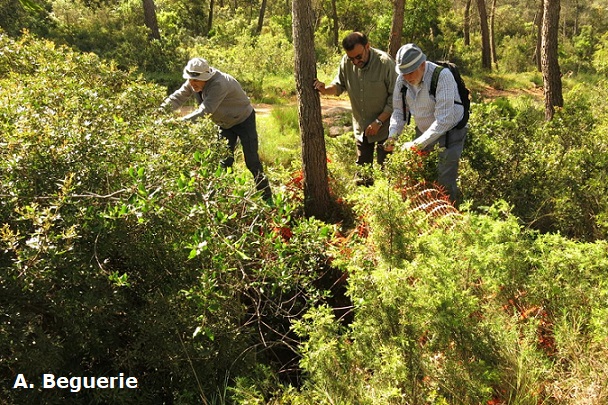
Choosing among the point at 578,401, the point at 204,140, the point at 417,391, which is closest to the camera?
the point at 578,401

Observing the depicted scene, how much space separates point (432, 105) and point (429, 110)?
2.0 inches

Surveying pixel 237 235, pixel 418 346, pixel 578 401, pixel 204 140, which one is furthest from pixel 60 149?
pixel 578 401

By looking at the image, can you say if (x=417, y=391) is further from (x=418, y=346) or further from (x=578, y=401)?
(x=578, y=401)

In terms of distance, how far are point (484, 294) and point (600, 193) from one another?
87.9 inches

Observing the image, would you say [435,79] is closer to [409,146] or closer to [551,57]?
[409,146]

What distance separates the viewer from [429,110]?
382 centimetres

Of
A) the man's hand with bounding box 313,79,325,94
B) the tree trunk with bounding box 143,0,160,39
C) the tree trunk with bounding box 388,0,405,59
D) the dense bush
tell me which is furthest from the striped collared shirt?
the tree trunk with bounding box 143,0,160,39

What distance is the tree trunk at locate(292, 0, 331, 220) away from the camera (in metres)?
3.89

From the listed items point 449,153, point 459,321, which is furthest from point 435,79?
point 459,321

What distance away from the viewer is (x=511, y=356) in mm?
2211

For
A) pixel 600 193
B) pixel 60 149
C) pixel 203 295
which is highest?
pixel 60 149

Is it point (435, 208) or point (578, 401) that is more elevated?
point (435, 208)

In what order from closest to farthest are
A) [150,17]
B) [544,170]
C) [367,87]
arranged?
[367,87]
[544,170]
[150,17]

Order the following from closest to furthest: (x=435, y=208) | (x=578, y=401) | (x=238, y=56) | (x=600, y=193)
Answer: (x=578, y=401)
(x=435, y=208)
(x=600, y=193)
(x=238, y=56)
